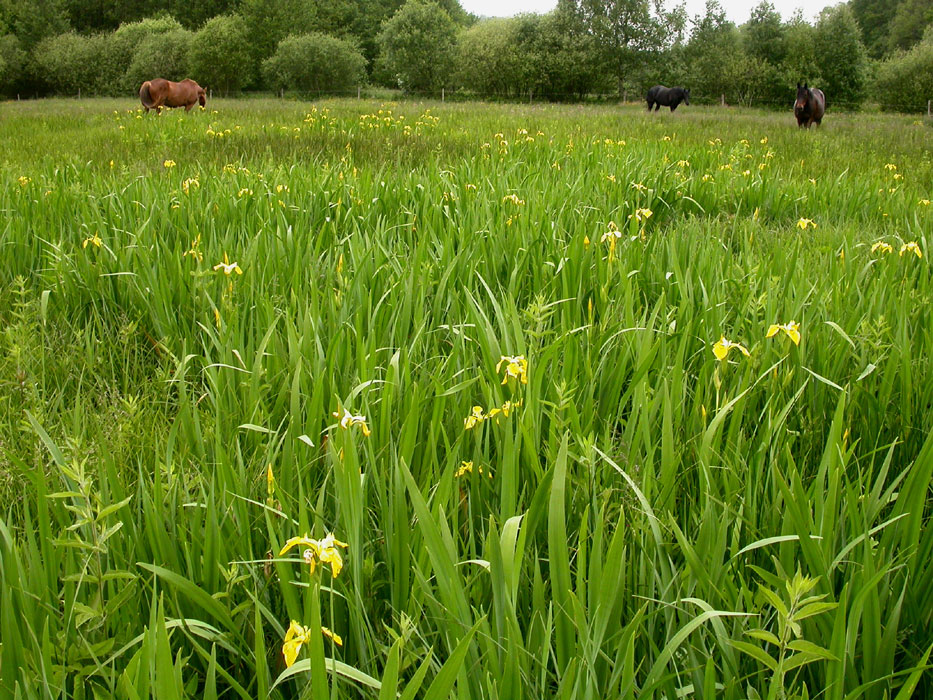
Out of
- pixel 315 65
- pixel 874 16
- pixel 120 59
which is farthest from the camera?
pixel 874 16

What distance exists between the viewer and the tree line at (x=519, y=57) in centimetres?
4466

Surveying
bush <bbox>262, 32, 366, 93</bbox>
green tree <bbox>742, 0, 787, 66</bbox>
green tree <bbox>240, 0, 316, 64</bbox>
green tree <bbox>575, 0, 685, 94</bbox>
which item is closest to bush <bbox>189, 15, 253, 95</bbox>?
bush <bbox>262, 32, 366, 93</bbox>

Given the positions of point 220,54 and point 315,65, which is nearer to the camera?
point 220,54

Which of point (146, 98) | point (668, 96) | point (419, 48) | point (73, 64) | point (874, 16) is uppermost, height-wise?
point (874, 16)

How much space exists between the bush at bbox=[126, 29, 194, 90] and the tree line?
9 centimetres

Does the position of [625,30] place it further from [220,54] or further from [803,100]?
[803,100]

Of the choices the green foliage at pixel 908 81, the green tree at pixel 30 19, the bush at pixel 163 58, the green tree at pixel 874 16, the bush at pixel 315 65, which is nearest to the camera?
the green foliage at pixel 908 81

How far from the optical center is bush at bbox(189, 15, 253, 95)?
44062 mm

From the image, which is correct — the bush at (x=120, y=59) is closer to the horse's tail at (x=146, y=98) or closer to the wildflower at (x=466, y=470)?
the horse's tail at (x=146, y=98)

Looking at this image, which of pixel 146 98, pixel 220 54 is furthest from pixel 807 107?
pixel 220 54

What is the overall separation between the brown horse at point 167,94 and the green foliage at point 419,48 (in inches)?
1290

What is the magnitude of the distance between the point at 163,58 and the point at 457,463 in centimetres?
5480

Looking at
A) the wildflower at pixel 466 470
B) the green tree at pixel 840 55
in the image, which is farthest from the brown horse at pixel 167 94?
the green tree at pixel 840 55

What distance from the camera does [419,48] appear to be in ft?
161
